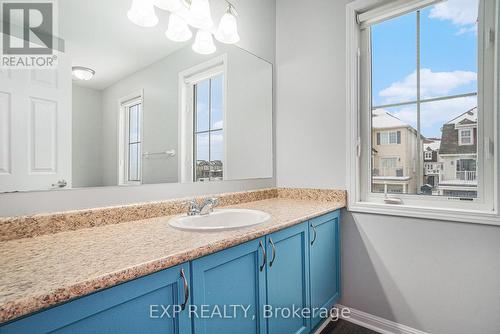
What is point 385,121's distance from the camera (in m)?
1.75

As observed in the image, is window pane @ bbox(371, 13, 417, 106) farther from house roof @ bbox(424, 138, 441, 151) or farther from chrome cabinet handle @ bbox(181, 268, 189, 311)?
chrome cabinet handle @ bbox(181, 268, 189, 311)

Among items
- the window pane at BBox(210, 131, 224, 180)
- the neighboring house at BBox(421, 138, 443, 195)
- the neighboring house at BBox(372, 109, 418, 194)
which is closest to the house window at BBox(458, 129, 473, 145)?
the neighboring house at BBox(421, 138, 443, 195)

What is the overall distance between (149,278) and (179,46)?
4.17 feet

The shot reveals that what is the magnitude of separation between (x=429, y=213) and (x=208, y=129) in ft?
4.70

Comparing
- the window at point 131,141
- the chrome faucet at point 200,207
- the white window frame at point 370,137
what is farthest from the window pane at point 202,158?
the white window frame at point 370,137

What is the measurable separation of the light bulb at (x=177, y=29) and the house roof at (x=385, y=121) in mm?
1353

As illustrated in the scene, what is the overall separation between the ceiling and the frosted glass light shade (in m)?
0.40

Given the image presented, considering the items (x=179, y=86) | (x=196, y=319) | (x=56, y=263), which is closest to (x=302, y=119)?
(x=179, y=86)

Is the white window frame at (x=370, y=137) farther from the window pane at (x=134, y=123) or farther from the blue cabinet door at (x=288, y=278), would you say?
the window pane at (x=134, y=123)

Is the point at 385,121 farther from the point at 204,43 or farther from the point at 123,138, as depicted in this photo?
the point at 123,138

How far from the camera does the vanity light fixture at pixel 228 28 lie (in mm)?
1629

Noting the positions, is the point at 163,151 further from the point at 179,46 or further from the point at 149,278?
the point at 149,278

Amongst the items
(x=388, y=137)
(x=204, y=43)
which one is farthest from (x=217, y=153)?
(x=388, y=137)

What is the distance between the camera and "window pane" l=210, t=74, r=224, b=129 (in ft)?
5.57
